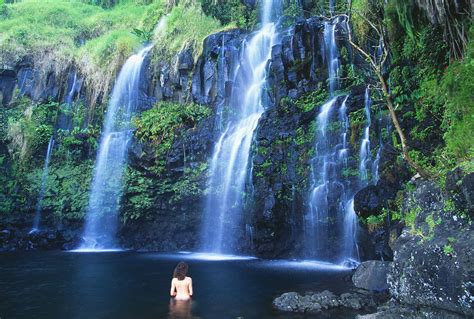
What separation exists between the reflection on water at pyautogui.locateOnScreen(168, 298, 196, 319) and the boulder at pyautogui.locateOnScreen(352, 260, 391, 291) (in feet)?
14.0

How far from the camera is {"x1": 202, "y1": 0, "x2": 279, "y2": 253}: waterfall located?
17953mm

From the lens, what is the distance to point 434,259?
21.5ft

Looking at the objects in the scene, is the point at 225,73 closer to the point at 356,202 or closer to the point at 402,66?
the point at 402,66

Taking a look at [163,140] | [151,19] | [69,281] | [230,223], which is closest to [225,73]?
[163,140]

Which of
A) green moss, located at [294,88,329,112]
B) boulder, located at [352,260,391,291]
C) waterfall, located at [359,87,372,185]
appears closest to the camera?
boulder, located at [352,260,391,291]

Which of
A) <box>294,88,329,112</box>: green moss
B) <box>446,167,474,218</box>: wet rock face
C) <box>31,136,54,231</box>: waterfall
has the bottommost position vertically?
<box>446,167,474,218</box>: wet rock face

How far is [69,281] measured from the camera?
11.8m

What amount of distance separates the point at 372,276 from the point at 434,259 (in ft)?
10.7

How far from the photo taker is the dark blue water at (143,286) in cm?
822

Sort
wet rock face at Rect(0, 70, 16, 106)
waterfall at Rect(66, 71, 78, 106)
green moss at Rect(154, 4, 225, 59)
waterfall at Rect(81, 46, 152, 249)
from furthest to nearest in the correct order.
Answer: wet rock face at Rect(0, 70, 16, 106), waterfall at Rect(66, 71, 78, 106), green moss at Rect(154, 4, 225, 59), waterfall at Rect(81, 46, 152, 249)

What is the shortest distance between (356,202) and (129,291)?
7240 mm

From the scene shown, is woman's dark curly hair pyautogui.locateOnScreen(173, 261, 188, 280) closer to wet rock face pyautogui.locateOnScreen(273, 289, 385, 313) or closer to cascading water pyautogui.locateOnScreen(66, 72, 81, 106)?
wet rock face pyautogui.locateOnScreen(273, 289, 385, 313)

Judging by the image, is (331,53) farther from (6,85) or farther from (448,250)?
(6,85)

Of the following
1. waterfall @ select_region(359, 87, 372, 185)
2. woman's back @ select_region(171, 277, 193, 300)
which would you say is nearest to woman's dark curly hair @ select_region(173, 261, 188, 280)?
woman's back @ select_region(171, 277, 193, 300)
